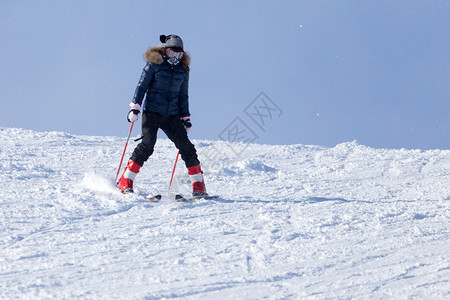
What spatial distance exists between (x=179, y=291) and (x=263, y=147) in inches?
374

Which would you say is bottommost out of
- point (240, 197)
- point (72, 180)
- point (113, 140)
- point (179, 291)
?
point (179, 291)

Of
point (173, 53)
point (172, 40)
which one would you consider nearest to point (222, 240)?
point (173, 53)

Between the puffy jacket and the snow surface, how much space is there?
3.73 ft

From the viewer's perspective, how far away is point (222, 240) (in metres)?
3.53

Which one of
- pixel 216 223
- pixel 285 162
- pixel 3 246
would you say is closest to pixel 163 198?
pixel 216 223

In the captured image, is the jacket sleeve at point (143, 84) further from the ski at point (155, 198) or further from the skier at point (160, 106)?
the ski at point (155, 198)

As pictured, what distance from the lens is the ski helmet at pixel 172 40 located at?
205 inches

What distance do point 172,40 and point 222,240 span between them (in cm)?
278

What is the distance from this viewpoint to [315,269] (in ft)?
9.75

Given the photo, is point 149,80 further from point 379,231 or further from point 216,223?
point 379,231

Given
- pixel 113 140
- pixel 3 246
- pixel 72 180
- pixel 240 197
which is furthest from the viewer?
pixel 113 140

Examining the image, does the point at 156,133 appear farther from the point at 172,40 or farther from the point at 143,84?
the point at 172,40

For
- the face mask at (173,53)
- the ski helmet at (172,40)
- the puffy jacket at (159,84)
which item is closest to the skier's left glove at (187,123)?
the puffy jacket at (159,84)

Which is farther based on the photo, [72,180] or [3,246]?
[72,180]
